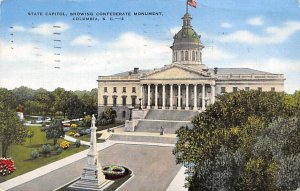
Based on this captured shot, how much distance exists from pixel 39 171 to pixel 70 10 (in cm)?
550

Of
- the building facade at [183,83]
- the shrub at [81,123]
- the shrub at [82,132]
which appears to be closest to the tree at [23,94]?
the shrub at [81,123]

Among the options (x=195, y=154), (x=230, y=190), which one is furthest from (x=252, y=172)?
(x=195, y=154)

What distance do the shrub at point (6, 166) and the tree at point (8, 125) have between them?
0.43 m

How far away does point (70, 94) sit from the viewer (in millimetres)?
11367

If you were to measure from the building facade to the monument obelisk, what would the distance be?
7.41 feet

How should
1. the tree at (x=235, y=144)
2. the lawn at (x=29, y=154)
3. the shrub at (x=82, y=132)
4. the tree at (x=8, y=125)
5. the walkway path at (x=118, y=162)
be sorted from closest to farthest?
the tree at (x=235, y=144)
the walkway path at (x=118, y=162)
the lawn at (x=29, y=154)
the tree at (x=8, y=125)
the shrub at (x=82, y=132)

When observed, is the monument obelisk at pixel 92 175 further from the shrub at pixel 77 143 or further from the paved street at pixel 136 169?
the shrub at pixel 77 143

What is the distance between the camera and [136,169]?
36.2ft

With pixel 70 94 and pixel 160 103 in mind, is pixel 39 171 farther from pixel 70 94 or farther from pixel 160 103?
pixel 160 103

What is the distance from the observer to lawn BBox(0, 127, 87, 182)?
11.1m

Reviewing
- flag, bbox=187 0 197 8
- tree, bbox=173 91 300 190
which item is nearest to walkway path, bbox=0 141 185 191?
tree, bbox=173 91 300 190

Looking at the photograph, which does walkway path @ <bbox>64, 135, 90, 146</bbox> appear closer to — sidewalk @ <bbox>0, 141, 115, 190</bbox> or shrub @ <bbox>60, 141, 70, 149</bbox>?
shrub @ <bbox>60, 141, 70, 149</bbox>

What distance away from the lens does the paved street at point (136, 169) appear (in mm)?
10445

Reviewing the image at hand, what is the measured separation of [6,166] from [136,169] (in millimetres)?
4348
